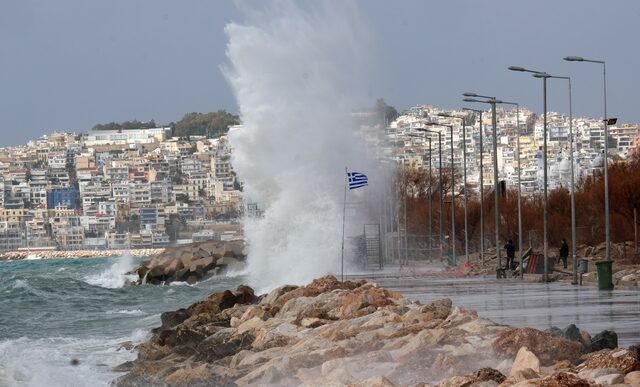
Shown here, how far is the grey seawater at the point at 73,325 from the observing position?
24797mm

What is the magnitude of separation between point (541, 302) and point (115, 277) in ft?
192

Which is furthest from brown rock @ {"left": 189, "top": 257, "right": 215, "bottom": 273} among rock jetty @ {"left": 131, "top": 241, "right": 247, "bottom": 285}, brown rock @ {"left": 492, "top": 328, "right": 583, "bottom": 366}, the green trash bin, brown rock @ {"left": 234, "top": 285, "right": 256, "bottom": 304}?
brown rock @ {"left": 492, "top": 328, "right": 583, "bottom": 366}

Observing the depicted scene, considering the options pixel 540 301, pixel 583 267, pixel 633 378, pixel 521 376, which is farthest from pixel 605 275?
pixel 633 378

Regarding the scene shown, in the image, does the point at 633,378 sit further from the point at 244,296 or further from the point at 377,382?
the point at 244,296

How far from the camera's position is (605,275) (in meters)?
31.1

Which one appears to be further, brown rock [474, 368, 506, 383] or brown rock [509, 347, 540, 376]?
brown rock [509, 347, 540, 376]

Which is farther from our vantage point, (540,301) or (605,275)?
(605,275)

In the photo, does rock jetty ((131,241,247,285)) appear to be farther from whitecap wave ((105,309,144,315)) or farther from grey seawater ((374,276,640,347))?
grey seawater ((374,276,640,347))

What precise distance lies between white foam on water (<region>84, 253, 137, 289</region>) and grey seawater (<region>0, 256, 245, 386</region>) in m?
0.59

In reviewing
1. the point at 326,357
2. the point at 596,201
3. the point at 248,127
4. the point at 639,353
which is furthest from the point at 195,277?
the point at 639,353

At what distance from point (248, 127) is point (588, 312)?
41059 millimetres

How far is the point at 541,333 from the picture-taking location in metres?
15.9

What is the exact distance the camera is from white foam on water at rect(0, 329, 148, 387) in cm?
2350

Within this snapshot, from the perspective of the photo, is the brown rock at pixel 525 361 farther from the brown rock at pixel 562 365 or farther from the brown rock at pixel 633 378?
the brown rock at pixel 633 378
